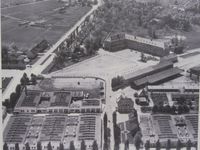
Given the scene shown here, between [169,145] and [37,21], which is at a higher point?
[37,21]

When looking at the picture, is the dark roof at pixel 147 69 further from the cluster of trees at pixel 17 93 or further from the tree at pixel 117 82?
the cluster of trees at pixel 17 93

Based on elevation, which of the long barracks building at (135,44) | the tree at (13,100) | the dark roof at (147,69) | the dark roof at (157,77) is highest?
the long barracks building at (135,44)

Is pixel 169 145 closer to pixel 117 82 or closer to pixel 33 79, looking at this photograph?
pixel 117 82

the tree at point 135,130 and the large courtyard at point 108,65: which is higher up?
the large courtyard at point 108,65

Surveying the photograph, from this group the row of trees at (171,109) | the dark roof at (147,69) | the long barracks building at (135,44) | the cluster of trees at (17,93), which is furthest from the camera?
the long barracks building at (135,44)

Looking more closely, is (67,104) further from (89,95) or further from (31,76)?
(31,76)

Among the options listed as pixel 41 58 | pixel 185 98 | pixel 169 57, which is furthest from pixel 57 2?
pixel 185 98

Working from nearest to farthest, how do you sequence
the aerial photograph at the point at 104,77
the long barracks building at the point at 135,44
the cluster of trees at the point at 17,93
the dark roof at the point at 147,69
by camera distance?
1. the aerial photograph at the point at 104,77
2. the cluster of trees at the point at 17,93
3. the dark roof at the point at 147,69
4. the long barracks building at the point at 135,44

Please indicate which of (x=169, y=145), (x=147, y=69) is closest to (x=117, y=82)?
(x=147, y=69)

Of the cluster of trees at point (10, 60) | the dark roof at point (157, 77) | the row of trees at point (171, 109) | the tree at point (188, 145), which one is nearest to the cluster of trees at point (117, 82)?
the dark roof at point (157, 77)
